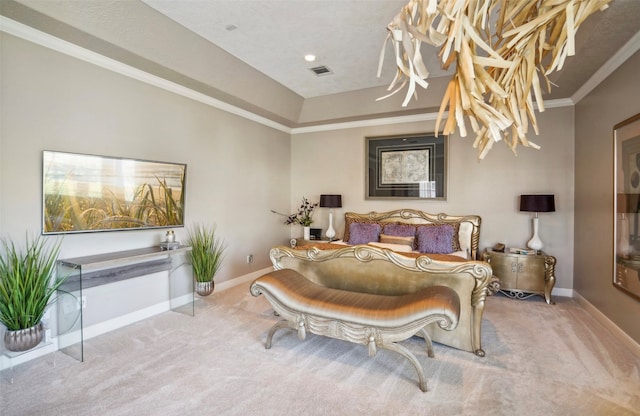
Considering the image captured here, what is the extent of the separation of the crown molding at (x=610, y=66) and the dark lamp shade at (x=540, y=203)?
56.0 inches

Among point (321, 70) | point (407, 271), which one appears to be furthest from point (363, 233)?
point (321, 70)

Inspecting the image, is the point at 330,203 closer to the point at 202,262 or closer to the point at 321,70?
the point at 321,70

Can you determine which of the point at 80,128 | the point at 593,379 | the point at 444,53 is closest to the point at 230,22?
the point at 80,128

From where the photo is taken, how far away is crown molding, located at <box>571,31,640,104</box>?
2832mm

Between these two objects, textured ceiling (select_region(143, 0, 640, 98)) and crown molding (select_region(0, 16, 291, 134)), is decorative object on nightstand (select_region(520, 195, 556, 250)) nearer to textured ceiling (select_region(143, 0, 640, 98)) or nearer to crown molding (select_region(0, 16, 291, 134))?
textured ceiling (select_region(143, 0, 640, 98))

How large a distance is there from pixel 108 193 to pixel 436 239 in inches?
166

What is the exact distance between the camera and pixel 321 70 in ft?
14.3

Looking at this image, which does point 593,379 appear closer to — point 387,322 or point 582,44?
point 387,322

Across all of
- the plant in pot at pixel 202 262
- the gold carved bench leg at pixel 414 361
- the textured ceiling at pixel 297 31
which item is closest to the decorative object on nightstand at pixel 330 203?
the textured ceiling at pixel 297 31

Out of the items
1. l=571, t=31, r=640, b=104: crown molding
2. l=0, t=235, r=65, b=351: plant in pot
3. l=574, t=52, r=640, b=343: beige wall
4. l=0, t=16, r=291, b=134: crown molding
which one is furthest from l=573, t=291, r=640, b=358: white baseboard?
l=0, t=16, r=291, b=134: crown molding

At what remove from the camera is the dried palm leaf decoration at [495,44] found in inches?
50.6

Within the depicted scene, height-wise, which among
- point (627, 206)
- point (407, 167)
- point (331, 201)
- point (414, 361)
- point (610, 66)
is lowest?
point (414, 361)

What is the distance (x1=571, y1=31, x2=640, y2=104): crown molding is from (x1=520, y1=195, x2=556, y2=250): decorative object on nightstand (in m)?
1.42

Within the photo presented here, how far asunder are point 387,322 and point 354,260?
0.93 m
